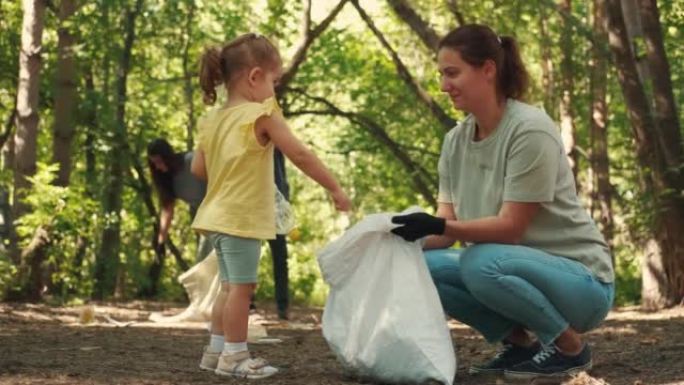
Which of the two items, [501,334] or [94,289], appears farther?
[94,289]

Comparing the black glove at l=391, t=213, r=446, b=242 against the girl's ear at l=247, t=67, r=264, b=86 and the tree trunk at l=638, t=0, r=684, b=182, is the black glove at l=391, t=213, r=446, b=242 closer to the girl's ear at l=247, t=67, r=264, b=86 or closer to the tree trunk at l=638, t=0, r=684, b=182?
the girl's ear at l=247, t=67, r=264, b=86

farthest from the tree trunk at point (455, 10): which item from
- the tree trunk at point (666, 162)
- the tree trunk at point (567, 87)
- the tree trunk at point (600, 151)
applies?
the tree trunk at point (666, 162)

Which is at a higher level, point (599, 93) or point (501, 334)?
point (599, 93)

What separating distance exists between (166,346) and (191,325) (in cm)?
208

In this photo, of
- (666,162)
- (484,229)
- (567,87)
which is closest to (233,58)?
(484,229)

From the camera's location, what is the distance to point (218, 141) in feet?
17.6

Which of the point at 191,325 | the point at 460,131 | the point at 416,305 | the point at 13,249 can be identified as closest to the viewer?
the point at 416,305

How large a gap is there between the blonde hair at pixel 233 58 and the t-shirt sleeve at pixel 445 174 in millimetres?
808

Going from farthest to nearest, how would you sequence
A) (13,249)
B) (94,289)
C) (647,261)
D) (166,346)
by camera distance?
(94,289)
(13,249)
(647,261)
(166,346)

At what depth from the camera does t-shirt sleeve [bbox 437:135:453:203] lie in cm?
516

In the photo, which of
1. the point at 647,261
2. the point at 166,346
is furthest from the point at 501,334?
the point at 647,261

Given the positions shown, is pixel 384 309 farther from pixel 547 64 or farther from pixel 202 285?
pixel 547 64

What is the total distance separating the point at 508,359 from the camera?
5.19 metres

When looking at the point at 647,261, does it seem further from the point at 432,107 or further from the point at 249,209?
the point at 249,209
